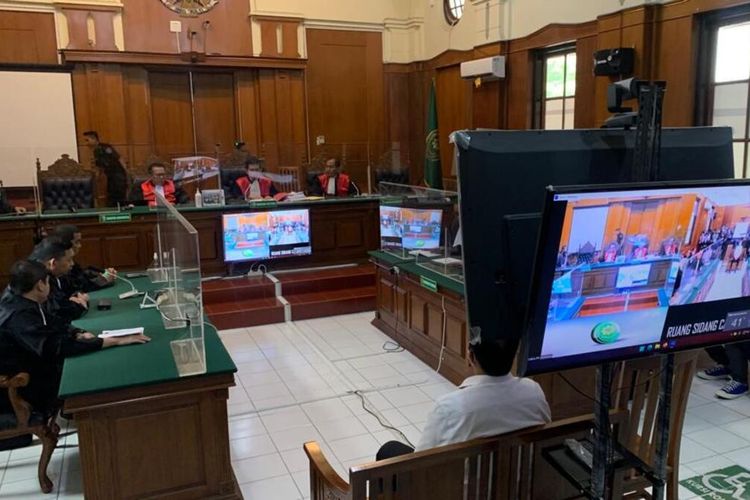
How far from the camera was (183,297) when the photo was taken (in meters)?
3.35

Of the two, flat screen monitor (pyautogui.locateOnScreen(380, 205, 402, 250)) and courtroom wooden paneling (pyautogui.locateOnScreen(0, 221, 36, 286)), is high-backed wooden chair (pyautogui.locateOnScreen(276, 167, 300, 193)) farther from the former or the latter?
courtroom wooden paneling (pyautogui.locateOnScreen(0, 221, 36, 286))

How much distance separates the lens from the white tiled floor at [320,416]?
329 cm

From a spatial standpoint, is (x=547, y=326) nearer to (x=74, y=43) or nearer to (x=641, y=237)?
(x=641, y=237)

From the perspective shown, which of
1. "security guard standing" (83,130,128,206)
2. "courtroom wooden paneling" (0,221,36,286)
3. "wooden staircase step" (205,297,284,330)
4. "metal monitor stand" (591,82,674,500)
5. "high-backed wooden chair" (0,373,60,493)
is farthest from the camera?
"security guard standing" (83,130,128,206)

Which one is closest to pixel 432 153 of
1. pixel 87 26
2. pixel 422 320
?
pixel 422 320

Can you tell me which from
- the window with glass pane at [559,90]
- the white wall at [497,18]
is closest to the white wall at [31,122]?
the white wall at [497,18]

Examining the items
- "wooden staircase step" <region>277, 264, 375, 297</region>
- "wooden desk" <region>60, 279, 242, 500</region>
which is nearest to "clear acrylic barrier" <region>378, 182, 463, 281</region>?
"wooden staircase step" <region>277, 264, 375, 297</region>

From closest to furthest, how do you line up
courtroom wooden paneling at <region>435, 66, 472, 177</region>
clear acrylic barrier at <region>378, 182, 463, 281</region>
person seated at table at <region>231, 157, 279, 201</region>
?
clear acrylic barrier at <region>378, 182, 463, 281</region>
person seated at table at <region>231, 157, 279, 201</region>
courtroom wooden paneling at <region>435, 66, 472, 177</region>

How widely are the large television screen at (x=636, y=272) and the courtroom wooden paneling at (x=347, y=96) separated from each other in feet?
26.7

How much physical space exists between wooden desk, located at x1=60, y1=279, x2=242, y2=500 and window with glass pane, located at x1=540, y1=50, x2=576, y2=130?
5.48m

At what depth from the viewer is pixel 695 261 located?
4.27 ft

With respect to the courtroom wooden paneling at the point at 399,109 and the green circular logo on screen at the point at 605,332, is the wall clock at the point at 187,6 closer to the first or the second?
the courtroom wooden paneling at the point at 399,109

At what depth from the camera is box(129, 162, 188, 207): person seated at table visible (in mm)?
7316

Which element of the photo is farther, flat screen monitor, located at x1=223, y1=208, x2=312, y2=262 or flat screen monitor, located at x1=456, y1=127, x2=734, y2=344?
flat screen monitor, located at x1=223, y1=208, x2=312, y2=262
